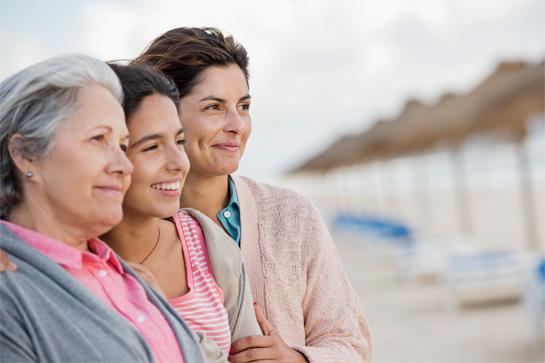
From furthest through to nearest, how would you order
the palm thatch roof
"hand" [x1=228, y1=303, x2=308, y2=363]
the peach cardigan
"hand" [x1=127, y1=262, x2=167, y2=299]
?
the palm thatch roof < the peach cardigan < "hand" [x1=228, y1=303, x2=308, y2=363] < "hand" [x1=127, y1=262, x2=167, y2=299]

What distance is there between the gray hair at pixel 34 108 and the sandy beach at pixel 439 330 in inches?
196

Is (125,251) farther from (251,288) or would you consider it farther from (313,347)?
(313,347)

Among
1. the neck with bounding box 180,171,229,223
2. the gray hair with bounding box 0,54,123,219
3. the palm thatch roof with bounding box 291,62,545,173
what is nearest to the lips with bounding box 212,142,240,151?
the neck with bounding box 180,171,229,223

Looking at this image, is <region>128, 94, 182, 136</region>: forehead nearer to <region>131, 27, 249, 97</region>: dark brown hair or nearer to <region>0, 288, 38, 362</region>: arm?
<region>131, 27, 249, 97</region>: dark brown hair

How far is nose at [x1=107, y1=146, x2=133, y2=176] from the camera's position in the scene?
1391mm

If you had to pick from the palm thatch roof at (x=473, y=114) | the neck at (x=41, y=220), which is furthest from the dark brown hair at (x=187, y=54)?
the palm thatch roof at (x=473, y=114)

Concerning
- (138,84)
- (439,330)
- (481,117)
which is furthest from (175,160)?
(481,117)

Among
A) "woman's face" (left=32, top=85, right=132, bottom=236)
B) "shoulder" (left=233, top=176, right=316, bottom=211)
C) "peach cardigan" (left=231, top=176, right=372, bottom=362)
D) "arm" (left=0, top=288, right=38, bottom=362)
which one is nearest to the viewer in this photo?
"arm" (left=0, top=288, right=38, bottom=362)

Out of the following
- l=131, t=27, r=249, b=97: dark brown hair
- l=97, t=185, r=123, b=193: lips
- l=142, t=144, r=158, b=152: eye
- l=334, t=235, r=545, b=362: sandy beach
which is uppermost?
l=131, t=27, r=249, b=97: dark brown hair

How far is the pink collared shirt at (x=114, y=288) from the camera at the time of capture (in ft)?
4.51

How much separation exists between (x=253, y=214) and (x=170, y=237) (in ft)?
1.22

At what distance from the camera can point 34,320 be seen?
125 cm

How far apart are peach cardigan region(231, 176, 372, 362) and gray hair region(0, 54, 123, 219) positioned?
2.58 feet

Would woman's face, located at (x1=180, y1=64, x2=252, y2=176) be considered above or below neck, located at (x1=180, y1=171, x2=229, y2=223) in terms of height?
above
